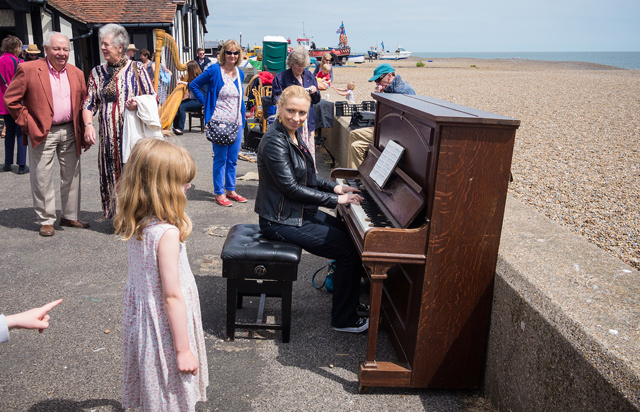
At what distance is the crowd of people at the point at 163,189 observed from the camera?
214 cm

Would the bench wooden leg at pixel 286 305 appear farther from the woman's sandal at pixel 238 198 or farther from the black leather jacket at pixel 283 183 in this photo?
the woman's sandal at pixel 238 198

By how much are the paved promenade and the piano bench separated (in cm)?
19

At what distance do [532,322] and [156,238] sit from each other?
171cm

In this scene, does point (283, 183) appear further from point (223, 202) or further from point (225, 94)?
point (223, 202)

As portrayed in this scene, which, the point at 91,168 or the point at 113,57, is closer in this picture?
the point at 113,57

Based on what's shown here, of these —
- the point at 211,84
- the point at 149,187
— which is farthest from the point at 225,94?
the point at 149,187

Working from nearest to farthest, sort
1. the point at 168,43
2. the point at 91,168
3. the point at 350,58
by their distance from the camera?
the point at 168,43 → the point at 91,168 → the point at 350,58

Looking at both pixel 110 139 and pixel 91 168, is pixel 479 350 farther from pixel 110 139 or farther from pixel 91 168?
pixel 91 168

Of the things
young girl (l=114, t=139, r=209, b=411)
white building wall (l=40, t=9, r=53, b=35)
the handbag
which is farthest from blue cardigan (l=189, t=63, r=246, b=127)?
white building wall (l=40, t=9, r=53, b=35)

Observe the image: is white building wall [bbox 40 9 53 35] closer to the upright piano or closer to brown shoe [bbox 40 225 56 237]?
brown shoe [bbox 40 225 56 237]

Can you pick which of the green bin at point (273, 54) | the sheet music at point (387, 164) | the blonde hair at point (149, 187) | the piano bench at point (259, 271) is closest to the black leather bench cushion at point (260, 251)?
the piano bench at point (259, 271)

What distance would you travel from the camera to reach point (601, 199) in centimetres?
612

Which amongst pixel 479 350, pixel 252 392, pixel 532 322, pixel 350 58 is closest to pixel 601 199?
pixel 479 350

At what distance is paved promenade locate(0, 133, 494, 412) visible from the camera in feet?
9.60
